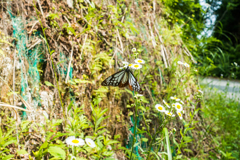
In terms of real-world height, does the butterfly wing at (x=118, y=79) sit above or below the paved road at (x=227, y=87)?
above

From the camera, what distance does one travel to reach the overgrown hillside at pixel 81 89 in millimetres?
1226

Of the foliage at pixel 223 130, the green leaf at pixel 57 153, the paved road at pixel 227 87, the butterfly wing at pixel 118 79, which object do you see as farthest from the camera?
the paved road at pixel 227 87

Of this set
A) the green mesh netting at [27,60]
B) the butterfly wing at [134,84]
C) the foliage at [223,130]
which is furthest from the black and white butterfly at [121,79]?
the foliage at [223,130]

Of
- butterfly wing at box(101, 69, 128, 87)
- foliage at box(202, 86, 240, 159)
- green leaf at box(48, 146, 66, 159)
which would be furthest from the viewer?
foliage at box(202, 86, 240, 159)

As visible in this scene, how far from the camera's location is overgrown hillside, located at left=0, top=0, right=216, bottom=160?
123cm

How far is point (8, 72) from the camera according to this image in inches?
51.4

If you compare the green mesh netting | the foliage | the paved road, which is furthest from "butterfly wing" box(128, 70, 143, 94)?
the paved road

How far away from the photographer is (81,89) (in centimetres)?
159

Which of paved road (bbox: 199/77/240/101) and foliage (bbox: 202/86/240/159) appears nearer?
foliage (bbox: 202/86/240/159)

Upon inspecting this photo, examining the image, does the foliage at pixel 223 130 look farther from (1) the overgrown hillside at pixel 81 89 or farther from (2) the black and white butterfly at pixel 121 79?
(2) the black and white butterfly at pixel 121 79

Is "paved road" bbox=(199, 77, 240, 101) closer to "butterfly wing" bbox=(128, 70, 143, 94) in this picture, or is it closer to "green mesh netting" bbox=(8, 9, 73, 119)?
"butterfly wing" bbox=(128, 70, 143, 94)

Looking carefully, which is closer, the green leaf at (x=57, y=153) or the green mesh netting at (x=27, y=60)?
the green leaf at (x=57, y=153)

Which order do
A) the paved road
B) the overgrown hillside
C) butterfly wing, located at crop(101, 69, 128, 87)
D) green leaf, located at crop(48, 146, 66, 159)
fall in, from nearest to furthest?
green leaf, located at crop(48, 146, 66, 159), the overgrown hillside, butterfly wing, located at crop(101, 69, 128, 87), the paved road

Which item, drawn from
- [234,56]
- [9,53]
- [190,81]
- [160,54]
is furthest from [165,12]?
[234,56]
